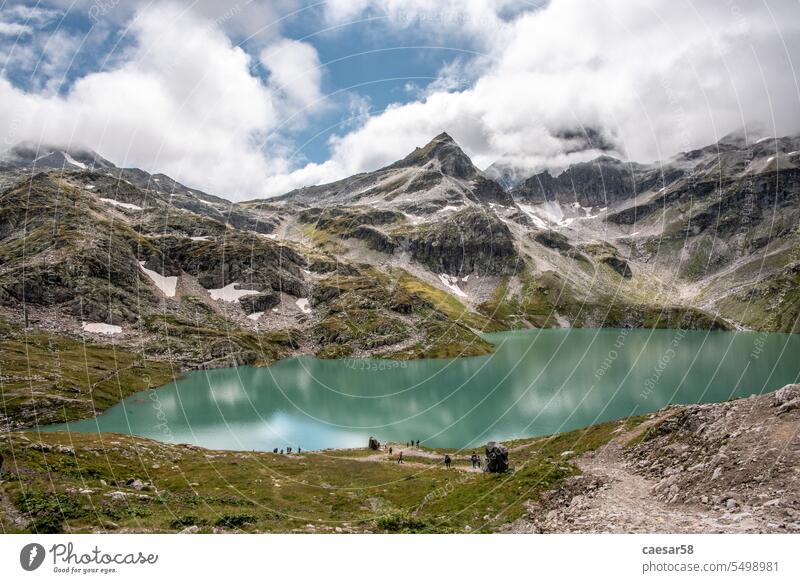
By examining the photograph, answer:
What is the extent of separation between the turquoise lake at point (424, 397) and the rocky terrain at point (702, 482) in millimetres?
24262

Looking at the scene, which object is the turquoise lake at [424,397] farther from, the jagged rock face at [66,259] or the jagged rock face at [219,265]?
the jagged rock face at [219,265]

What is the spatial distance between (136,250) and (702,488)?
20199 centimetres

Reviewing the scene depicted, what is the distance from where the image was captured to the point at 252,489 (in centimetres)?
3562

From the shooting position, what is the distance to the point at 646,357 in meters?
155

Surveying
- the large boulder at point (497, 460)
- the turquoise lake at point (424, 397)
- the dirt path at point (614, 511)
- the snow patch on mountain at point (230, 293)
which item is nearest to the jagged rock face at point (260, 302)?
the snow patch on mountain at point (230, 293)

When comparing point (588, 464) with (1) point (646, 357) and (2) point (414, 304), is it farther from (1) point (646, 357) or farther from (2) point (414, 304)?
(2) point (414, 304)

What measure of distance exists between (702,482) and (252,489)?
102ft

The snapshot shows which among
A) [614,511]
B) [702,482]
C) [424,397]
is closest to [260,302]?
[424,397]

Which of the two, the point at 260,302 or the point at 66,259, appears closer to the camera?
the point at 66,259

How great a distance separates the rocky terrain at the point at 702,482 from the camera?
16656 mm

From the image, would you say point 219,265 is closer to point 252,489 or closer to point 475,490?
point 252,489

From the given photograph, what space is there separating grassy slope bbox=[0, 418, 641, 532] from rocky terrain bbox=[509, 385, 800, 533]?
10.4ft

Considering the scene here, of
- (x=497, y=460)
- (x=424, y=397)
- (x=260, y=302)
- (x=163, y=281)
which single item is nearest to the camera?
(x=497, y=460)
